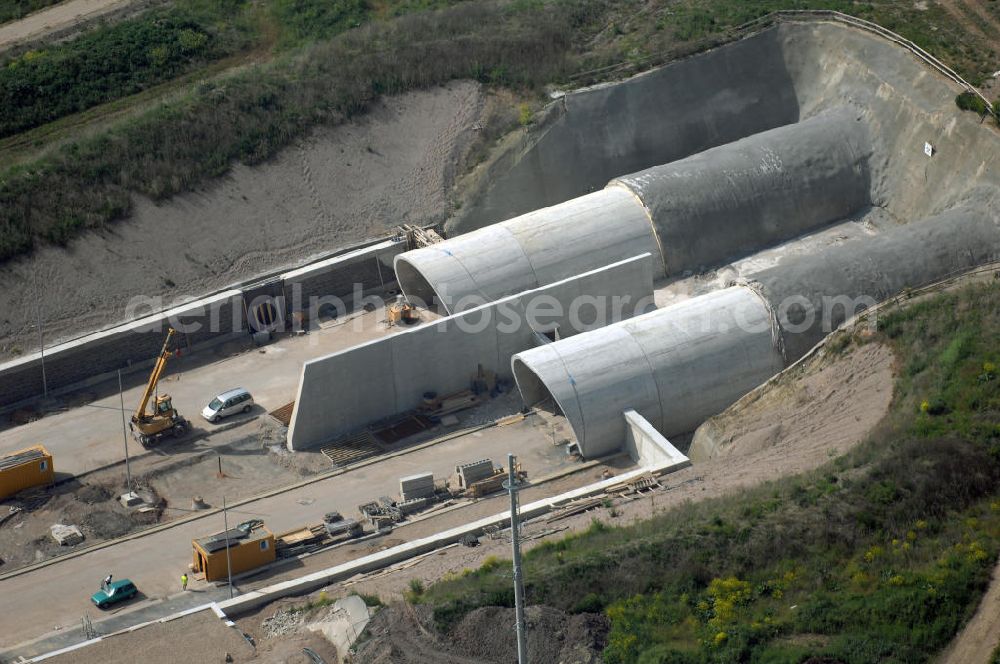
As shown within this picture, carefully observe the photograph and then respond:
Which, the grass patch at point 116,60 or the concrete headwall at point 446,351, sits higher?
the grass patch at point 116,60

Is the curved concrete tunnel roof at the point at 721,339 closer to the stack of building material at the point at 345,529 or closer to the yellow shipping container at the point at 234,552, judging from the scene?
the stack of building material at the point at 345,529

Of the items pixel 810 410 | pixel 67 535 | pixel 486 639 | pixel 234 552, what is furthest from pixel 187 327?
pixel 486 639

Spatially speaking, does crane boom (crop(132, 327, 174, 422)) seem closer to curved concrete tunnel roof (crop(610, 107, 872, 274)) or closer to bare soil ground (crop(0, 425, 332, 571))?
bare soil ground (crop(0, 425, 332, 571))

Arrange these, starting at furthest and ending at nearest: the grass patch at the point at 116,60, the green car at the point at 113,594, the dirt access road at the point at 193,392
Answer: the grass patch at the point at 116,60, the dirt access road at the point at 193,392, the green car at the point at 113,594

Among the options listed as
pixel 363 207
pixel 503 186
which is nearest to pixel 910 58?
pixel 503 186

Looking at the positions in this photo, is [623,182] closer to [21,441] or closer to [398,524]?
[398,524]

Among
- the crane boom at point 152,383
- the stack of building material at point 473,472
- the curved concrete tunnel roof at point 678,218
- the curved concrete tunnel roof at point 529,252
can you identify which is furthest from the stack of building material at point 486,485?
the crane boom at point 152,383

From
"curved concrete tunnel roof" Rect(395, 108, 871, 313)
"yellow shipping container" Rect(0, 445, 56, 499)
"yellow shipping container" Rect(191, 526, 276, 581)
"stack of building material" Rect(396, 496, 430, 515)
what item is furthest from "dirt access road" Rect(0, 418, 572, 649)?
"curved concrete tunnel roof" Rect(395, 108, 871, 313)
